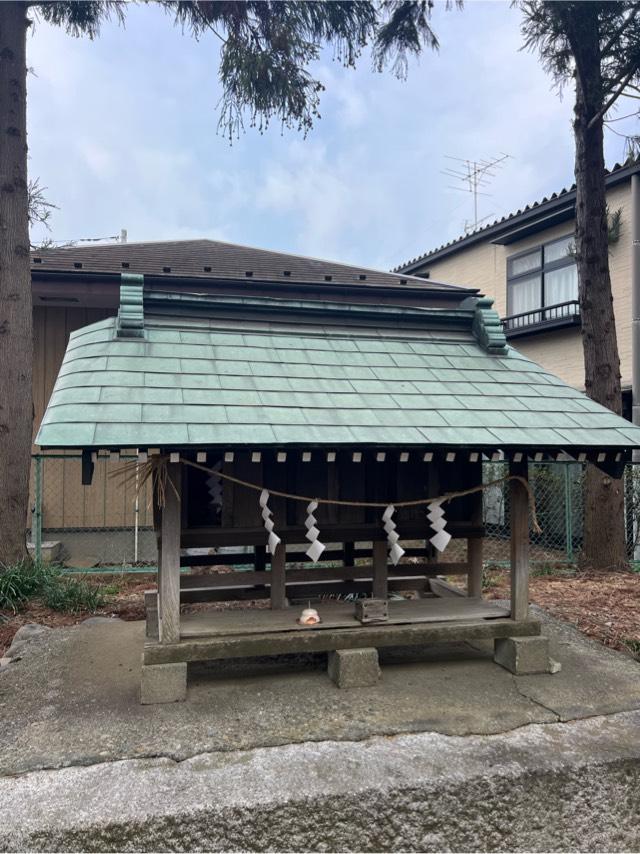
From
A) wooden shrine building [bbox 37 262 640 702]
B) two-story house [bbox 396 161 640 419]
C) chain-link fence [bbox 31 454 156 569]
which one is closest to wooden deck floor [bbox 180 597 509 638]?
wooden shrine building [bbox 37 262 640 702]

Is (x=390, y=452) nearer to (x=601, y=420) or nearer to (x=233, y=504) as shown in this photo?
(x=233, y=504)

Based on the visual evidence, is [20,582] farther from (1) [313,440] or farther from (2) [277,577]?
(1) [313,440]

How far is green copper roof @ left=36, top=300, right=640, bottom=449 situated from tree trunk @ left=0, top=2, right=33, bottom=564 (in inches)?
97.5

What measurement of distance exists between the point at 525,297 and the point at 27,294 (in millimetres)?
11865

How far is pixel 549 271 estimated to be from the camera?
14.3 m

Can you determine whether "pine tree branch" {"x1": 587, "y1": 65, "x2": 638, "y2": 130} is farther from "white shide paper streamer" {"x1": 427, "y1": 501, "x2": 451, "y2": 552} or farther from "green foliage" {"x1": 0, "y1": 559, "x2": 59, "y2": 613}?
"green foliage" {"x1": 0, "y1": 559, "x2": 59, "y2": 613}

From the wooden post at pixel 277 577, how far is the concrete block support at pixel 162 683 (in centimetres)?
98

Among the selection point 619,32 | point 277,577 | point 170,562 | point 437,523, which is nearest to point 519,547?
point 437,523

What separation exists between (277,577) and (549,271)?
39.4 feet

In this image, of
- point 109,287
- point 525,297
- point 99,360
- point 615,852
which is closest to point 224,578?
point 99,360

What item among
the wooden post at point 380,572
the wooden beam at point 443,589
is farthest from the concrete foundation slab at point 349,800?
the wooden beam at point 443,589

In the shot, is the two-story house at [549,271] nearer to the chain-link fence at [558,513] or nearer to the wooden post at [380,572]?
the chain-link fence at [558,513]

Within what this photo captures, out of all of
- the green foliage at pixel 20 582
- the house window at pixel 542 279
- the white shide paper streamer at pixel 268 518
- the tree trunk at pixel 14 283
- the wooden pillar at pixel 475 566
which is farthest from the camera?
the house window at pixel 542 279

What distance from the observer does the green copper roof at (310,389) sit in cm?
390
